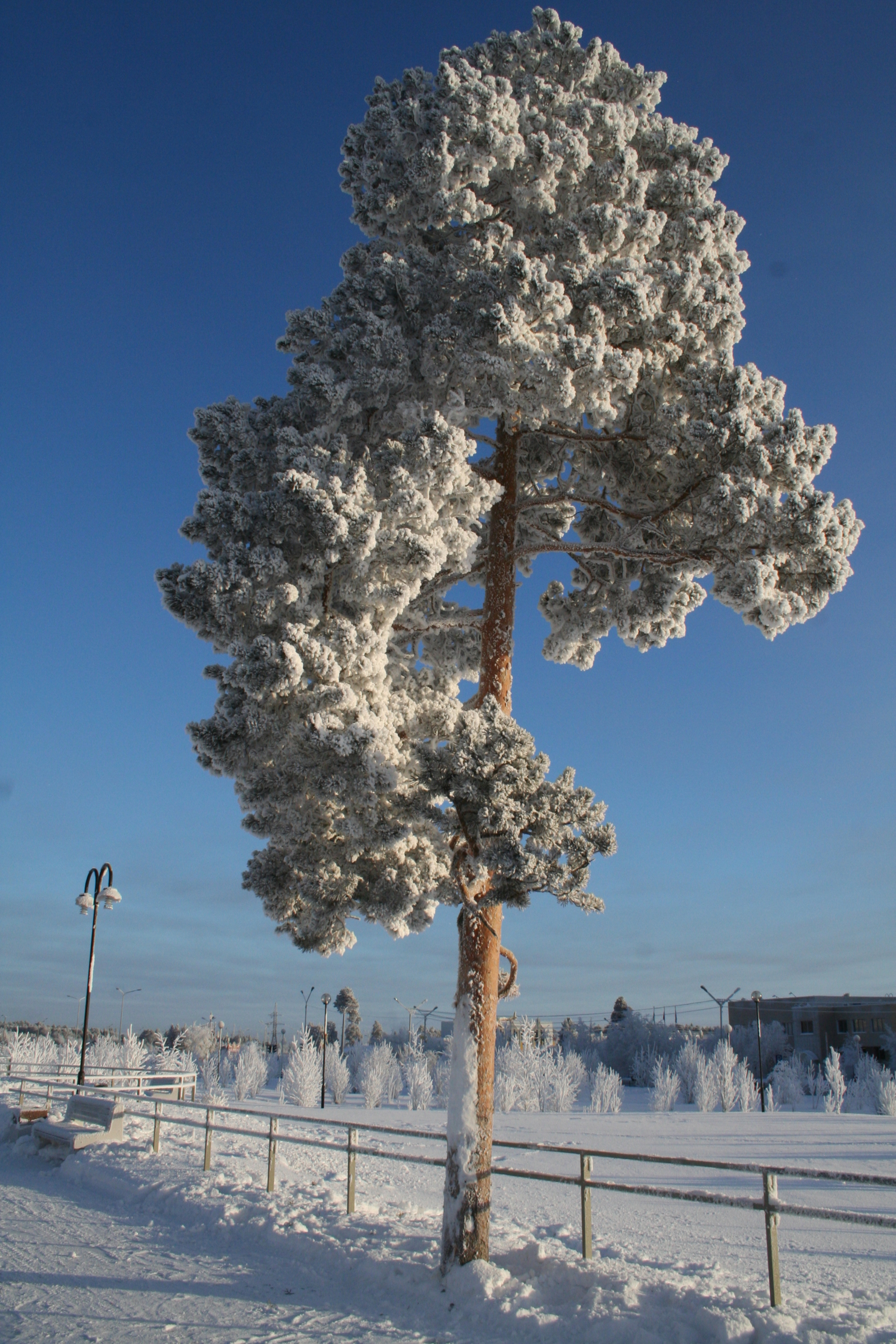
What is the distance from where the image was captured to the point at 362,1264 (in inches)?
297

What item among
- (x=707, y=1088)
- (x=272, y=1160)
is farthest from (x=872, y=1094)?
(x=272, y=1160)

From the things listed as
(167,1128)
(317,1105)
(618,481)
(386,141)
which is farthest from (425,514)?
(317,1105)

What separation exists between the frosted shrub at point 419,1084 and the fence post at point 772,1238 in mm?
38711

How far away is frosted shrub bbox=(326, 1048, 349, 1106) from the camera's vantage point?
45312 mm

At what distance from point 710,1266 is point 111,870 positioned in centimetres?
1564

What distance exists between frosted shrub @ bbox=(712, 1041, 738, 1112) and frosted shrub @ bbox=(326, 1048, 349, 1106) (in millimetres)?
19361

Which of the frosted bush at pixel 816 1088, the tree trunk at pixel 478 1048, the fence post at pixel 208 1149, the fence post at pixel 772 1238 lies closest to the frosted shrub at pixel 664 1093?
the frosted bush at pixel 816 1088

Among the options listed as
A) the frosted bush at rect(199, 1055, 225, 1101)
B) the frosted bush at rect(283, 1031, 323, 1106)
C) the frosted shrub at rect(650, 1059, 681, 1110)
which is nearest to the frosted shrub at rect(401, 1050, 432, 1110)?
the frosted bush at rect(283, 1031, 323, 1106)

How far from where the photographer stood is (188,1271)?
24.4 ft

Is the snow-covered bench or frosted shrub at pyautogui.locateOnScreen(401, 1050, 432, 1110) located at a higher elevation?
the snow-covered bench

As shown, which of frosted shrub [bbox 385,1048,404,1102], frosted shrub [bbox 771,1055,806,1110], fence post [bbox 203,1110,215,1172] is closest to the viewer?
fence post [bbox 203,1110,215,1172]

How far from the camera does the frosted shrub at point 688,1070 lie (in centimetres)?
4775

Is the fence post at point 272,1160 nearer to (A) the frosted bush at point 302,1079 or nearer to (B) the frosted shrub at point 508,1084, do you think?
(B) the frosted shrub at point 508,1084

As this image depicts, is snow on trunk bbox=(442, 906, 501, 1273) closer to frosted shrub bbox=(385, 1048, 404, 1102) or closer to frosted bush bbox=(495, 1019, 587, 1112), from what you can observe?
frosted bush bbox=(495, 1019, 587, 1112)
